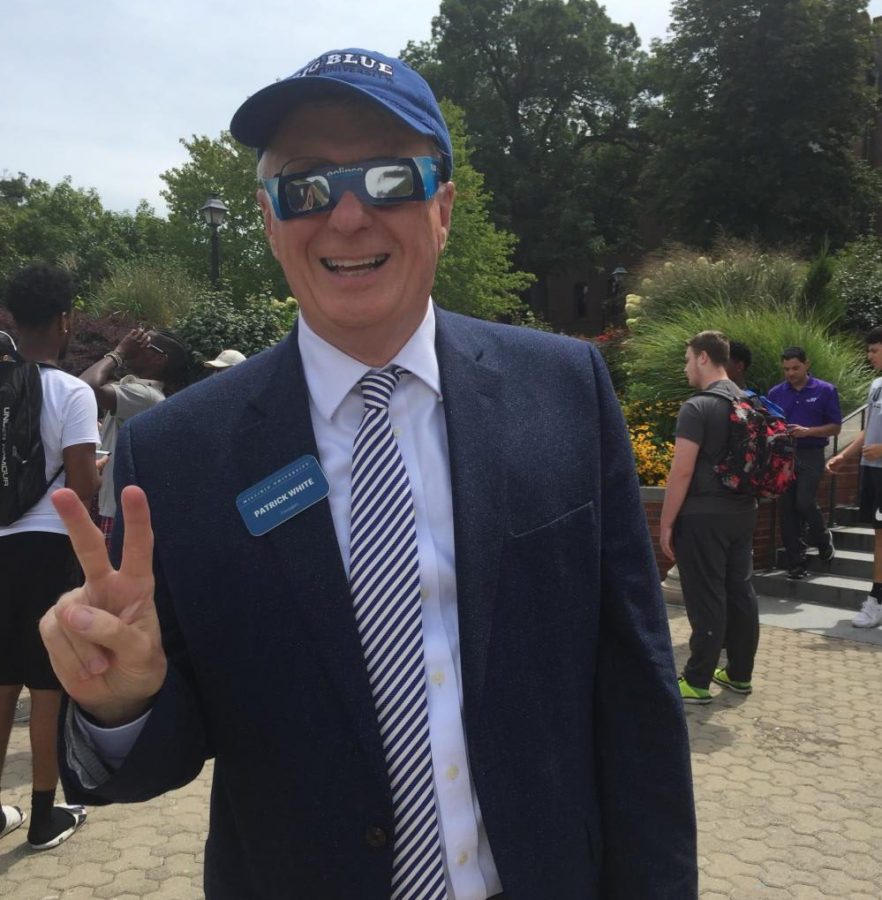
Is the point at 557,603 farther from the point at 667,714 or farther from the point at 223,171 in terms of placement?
the point at 223,171

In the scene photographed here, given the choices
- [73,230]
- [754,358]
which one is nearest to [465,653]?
[754,358]

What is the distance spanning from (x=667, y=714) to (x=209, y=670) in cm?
82

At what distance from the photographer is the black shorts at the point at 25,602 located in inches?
139

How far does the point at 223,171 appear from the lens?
32188mm

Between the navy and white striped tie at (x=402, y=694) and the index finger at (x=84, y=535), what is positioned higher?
the index finger at (x=84, y=535)

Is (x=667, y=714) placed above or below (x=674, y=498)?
above

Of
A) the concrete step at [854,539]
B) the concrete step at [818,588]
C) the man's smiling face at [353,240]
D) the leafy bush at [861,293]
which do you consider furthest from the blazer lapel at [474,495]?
the leafy bush at [861,293]

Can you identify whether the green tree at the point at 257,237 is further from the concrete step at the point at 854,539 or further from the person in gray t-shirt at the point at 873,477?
the person in gray t-shirt at the point at 873,477

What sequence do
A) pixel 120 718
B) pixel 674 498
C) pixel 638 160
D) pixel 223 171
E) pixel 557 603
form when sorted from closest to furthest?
pixel 120 718
pixel 557 603
pixel 674 498
pixel 223 171
pixel 638 160

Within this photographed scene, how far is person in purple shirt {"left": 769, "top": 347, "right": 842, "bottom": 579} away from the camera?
8.30 m

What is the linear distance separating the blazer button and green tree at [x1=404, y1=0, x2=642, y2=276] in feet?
122

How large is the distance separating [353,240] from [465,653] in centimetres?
75

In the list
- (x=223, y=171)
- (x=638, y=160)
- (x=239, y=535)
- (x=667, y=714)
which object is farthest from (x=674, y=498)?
(x=638, y=160)

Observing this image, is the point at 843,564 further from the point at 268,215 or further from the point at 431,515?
the point at 268,215
